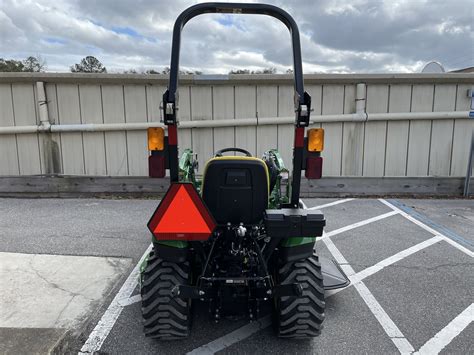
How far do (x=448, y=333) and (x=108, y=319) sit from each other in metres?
2.73

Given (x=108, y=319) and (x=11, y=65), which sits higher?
(x=11, y=65)

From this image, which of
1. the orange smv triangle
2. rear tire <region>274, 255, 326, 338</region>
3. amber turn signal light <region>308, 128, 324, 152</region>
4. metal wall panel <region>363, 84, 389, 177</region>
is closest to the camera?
the orange smv triangle

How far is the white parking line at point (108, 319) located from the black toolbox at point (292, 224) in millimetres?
1532

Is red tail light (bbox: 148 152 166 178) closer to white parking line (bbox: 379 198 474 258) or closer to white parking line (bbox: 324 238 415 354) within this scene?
white parking line (bbox: 324 238 415 354)

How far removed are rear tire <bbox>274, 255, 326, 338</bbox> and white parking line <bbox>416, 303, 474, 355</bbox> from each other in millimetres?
816

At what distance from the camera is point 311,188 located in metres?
7.07

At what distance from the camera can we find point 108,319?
9.01ft

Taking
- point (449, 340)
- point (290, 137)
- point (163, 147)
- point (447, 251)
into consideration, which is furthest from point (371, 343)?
point (290, 137)

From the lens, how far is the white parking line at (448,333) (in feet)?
8.12

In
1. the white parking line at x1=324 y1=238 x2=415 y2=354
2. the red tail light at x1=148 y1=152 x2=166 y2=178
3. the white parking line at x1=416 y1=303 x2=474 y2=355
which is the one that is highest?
the red tail light at x1=148 y1=152 x2=166 y2=178

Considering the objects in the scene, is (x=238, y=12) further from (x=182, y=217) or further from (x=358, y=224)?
(x=358, y=224)

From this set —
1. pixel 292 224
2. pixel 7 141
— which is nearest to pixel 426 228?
pixel 292 224

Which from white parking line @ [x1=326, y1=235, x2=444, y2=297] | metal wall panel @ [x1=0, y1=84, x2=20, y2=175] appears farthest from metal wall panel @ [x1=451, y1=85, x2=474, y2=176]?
metal wall panel @ [x1=0, y1=84, x2=20, y2=175]

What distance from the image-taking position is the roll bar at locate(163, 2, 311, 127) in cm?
216
